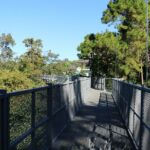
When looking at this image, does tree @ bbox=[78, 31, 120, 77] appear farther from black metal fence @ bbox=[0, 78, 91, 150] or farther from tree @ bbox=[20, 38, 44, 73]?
black metal fence @ bbox=[0, 78, 91, 150]

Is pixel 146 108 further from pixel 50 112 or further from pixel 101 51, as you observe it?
pixel 101 51

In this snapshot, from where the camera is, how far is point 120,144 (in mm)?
11773

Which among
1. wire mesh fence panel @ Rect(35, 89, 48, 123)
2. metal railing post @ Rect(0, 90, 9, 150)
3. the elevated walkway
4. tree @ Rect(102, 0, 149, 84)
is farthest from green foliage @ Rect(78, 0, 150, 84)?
metal railing post @ Rect(0, 90, 9, 150)

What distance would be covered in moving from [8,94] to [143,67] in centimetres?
5420

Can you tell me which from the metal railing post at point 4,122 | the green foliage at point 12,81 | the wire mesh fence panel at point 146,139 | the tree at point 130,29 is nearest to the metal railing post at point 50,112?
the wire mesh fence panel at point 146,139

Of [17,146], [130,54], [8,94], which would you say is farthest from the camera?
[130,54]

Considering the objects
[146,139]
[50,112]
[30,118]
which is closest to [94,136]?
[50,112]

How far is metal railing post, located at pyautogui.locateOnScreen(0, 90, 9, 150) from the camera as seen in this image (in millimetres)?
6094

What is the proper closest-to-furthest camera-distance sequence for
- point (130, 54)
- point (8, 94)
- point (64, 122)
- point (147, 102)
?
point (8, 94), point (147, 102), point (64, 122), point (130, 54)

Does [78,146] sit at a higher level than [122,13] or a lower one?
lower

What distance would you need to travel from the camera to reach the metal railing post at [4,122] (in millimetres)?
6094

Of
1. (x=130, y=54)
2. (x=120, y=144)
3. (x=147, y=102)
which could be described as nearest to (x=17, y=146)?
(x=147, y=102)

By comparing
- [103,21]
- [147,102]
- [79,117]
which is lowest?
[79,117]

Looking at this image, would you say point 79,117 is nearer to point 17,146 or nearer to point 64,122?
point 64,122
